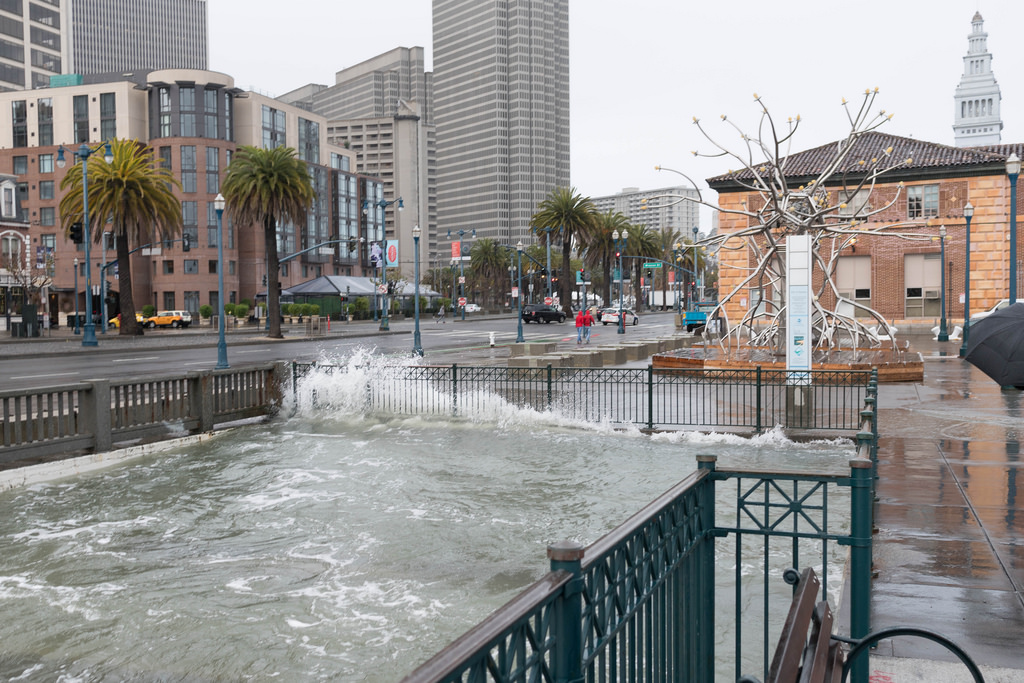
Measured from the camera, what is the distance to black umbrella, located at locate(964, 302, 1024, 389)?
31.6ft

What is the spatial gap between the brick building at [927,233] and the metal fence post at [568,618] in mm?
49437

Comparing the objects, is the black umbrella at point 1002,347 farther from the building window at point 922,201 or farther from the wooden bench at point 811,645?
the building window at point 922,201

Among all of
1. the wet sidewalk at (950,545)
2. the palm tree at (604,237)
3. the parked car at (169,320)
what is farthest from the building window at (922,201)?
the parked car at (169,320)

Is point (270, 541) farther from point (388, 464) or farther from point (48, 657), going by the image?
point (388, 464)

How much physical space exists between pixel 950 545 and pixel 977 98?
190515mm

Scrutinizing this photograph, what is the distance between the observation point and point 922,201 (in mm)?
52688

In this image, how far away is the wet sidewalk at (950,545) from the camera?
548 centimetres

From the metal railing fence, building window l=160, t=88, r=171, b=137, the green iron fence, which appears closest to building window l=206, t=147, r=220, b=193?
building window l=160, t=88, r=171, b=137

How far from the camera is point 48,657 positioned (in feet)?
21.4

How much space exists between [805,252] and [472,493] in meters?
13.1

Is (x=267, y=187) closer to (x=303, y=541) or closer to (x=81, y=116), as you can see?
(x=81, y=116)

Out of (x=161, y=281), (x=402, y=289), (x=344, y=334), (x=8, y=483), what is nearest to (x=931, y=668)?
(x=8, y=483)

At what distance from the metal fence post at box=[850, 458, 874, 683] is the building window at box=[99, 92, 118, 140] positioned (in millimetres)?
101850

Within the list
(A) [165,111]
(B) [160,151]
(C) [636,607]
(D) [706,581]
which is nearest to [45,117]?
(B) [160,151]
